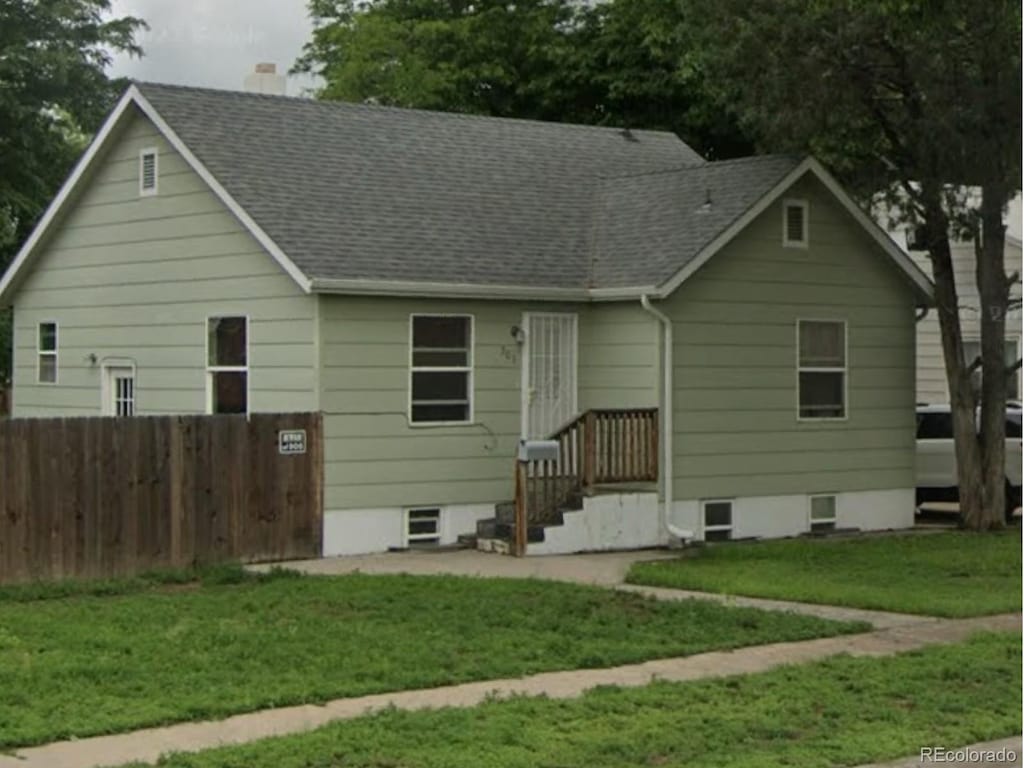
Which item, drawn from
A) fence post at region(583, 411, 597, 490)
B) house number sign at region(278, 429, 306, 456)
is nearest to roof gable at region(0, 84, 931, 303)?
house number sign at region(278, 429, 306, 456)

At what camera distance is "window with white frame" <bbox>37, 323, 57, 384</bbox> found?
23.1 meters

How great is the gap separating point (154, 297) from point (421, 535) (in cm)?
492

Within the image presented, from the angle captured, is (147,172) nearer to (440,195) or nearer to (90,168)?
(90,168)

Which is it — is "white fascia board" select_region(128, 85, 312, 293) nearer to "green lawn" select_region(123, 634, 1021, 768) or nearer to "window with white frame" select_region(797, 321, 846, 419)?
"window with white frame" select_region(797, 321, 846, 419)

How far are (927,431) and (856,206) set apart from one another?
4696 mm

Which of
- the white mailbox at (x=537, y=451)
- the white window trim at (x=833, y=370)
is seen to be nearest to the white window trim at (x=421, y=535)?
the white mailbox at (x=537, y=451)

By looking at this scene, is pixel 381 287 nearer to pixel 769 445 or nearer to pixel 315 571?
pixel 315 571

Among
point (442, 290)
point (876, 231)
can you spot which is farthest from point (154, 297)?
point (876, 231)

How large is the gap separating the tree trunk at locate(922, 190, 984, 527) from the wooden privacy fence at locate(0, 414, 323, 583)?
898 centimetres

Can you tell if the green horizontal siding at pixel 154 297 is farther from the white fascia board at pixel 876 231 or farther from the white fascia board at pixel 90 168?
the white fascia board at pixel 876 231

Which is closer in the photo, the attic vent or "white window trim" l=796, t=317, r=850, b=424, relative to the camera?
the attic vent

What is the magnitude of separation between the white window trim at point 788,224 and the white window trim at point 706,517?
344cm

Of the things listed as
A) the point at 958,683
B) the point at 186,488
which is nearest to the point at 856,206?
the point at 186,488

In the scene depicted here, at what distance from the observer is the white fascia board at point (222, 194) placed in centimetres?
1794
